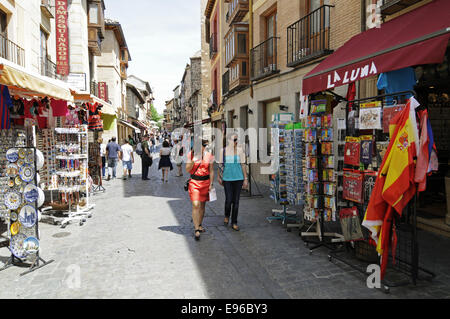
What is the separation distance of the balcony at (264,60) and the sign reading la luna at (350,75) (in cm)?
613

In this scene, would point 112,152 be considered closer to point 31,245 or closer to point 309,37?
point 309,37

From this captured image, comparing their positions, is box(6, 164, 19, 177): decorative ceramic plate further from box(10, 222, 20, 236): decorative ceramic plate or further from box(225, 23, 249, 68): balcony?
box(225, 23, 249, 68): balcony

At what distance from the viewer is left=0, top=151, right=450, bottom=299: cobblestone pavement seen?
3852 millimetres

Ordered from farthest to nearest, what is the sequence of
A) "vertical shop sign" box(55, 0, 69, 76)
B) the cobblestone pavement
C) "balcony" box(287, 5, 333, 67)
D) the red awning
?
"vertical shop sign" box(55, 0, 69, 76), "balcony" box(287, 5, 333, 67), the red awning, the cobblestone pavement

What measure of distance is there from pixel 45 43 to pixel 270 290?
14.9 metres

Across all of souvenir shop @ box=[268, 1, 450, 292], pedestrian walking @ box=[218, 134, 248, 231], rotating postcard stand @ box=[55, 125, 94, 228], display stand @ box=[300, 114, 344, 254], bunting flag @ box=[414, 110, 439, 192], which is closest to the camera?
bunting flag @ box=[414, 110, 439, 192]

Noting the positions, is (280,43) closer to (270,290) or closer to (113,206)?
(113,206)

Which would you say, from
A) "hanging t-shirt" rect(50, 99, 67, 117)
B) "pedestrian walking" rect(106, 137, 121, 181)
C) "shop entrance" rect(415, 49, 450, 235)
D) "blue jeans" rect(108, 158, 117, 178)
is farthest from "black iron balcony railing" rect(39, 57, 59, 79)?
"shop entrance" rect(415, 49, 450, 235)

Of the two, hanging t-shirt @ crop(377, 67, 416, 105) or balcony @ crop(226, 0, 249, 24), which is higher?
balcony @ crop(226, 0, 249, 24)

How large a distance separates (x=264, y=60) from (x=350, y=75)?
25.4 feet

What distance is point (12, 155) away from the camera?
185 inches

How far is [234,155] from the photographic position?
21.4 ft

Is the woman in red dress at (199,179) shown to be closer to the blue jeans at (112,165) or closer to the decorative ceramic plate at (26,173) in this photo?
the decorative ceramic plate at (26,173)

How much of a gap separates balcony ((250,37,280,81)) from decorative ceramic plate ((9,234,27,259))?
30.1 feet
